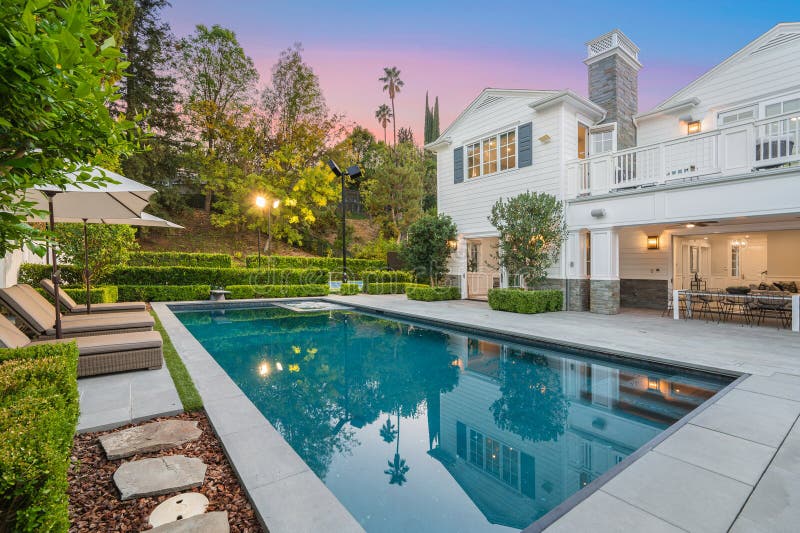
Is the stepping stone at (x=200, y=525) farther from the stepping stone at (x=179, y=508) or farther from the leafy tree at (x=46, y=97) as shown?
the leafy tree at (x=46, y=97)

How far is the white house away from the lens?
8000 millimetres

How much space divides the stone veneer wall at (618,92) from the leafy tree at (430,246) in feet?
20.1

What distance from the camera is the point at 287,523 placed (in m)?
2.06

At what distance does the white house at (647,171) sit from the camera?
26.2 feet

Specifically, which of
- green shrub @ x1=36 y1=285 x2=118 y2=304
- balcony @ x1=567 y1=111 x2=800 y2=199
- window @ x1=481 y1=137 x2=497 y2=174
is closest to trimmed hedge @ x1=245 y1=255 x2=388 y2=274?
green shrub @ x1=36 y1=285 x2=118 y2=304

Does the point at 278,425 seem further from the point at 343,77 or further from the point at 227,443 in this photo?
the point at 343,77

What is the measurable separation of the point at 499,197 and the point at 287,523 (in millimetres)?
11702

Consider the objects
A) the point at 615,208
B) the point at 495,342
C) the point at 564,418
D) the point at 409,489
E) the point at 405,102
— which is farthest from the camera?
the point at 405,102

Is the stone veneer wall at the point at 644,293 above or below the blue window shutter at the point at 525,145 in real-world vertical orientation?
below

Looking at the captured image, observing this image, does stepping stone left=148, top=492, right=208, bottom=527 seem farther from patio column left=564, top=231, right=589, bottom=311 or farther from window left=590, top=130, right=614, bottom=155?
window left=590, top=130, right=614, bottom=155

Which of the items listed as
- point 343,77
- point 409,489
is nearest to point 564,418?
point 409,489

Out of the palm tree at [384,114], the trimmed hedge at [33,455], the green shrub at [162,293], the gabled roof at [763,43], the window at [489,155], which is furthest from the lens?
the palm tree at [384,114]

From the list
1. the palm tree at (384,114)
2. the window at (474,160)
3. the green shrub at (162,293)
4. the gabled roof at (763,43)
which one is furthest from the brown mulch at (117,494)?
the palm tree at (384,114)

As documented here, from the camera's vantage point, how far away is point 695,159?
909 cm
